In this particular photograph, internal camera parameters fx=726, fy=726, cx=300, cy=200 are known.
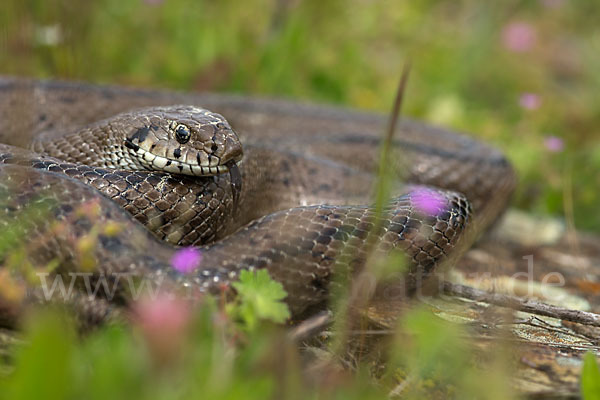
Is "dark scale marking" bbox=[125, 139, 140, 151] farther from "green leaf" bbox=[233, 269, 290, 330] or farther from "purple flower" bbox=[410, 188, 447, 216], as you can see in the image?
"purple flower" bbox=[410, 188, 447, 216]

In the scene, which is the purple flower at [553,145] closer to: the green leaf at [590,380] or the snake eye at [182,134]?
the snake eye at [182,134]

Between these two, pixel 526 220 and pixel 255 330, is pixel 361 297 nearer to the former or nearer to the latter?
pixel 255 330

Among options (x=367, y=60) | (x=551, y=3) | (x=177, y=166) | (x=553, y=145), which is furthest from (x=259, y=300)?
(x=551, y=3)

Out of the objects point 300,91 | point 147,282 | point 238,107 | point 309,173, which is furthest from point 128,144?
point 300,91

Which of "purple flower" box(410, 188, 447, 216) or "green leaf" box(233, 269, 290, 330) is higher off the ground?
"purple flower" box(410, 188, 447, 216)

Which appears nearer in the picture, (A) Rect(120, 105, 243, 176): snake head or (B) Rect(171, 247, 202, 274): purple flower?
(B) Rect(171, 247, 202, 274): purple flower

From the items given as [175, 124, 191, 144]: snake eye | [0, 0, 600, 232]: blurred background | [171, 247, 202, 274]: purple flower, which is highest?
[0, 0, 600, 232]: blurred background

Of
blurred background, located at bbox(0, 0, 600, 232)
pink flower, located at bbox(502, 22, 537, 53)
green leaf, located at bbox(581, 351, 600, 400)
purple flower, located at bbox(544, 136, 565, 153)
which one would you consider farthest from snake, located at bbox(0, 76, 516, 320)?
pink flower, located at bbox(502, 22, 537, 53)

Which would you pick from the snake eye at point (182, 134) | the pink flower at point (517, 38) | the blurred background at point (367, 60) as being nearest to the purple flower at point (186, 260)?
the snake eye at point (182, 134)
